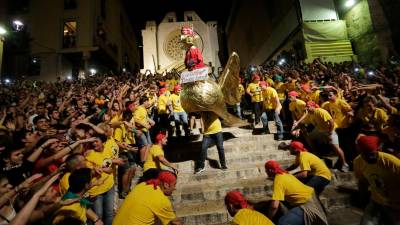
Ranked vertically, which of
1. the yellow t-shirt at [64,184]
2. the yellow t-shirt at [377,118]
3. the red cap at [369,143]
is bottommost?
the yellow t-shirt at [64,184]

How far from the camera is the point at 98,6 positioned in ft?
83.9

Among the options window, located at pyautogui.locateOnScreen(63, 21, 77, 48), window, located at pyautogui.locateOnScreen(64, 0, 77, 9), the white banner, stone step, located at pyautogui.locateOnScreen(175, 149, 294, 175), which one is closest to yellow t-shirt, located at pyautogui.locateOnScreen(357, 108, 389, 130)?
stone step, located at pyautogui.locateOnScreen(175, 149, 294, 175)

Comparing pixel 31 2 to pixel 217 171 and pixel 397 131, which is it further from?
pixel 397 131

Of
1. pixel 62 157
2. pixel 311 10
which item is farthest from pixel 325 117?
pixel 311 10

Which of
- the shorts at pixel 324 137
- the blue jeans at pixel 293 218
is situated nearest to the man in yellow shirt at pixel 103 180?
the blue jeans at pixel 293 218

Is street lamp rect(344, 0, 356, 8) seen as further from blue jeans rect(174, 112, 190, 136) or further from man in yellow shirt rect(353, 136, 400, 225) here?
man in yellow shirt rect(353, 136, 400, 225)

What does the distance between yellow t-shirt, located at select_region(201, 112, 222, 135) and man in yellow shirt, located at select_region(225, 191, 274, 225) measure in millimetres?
2911

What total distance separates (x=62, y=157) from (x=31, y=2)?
1108 inches

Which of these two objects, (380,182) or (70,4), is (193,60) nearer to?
(380,182)

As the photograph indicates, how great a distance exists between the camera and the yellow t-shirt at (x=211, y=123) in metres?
5.95

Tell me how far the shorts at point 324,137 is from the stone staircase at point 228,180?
0.78m

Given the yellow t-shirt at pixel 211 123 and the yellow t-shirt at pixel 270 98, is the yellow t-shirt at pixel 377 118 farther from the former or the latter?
the yellow t-shirt at pixel 211 123

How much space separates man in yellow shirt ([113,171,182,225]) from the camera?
2941 mm

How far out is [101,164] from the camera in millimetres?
4293
